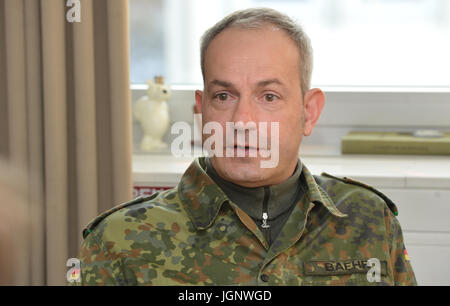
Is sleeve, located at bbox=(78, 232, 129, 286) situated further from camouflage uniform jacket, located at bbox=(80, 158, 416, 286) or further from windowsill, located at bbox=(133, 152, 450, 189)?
windowsill, located at bbox=(133, 152, 450, 189)

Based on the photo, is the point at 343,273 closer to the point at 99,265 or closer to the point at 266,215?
the point at 266,215

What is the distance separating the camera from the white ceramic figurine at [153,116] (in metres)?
2.21

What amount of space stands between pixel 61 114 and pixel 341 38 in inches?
41.6

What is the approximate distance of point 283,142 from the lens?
1006mm

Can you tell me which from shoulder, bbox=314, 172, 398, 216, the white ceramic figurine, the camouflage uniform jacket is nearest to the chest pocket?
the camouflage uniform jacket

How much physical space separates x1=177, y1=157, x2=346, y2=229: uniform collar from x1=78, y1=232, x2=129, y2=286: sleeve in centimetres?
13

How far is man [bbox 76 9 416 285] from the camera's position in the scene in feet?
3.20

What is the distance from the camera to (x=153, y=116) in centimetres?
221

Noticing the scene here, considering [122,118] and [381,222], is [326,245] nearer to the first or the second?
[381,222]

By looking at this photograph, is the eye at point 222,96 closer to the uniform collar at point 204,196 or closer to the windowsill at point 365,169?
the uniform collar at point 204,196

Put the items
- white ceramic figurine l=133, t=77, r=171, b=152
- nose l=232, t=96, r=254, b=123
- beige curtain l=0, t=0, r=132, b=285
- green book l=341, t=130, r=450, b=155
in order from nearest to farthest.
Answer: nose l=232, t=96, r=254, b=123
beige curtain l=0, t=0, r=132, b=285
green book l=341, t=130, r=450, b=155
white ceramic figurine l=133, t=77, r=171, b=152

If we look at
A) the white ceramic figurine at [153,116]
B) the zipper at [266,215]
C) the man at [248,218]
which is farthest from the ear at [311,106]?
the white ceramic figurine at [153,116]

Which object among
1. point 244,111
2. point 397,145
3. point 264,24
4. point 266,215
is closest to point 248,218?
point 266,215
